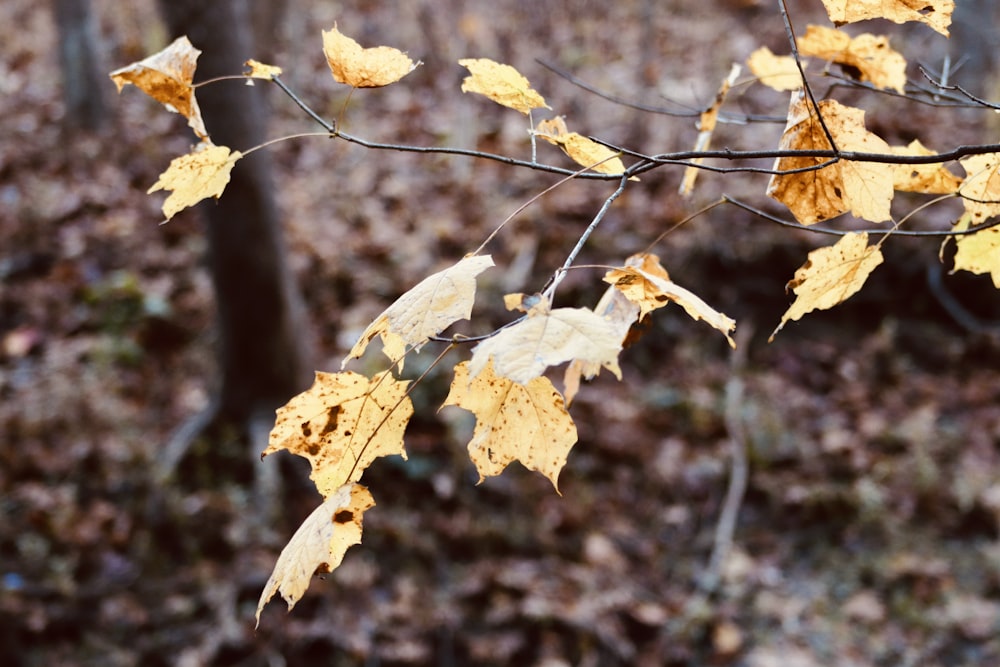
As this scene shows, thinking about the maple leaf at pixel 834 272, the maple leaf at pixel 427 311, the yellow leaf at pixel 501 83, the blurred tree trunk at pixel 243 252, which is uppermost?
the yellow leaf at pixel 501 83

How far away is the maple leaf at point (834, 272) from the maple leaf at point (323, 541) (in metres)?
0.58

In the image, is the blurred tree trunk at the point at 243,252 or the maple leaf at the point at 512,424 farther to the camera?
the blurred tree trunk at the point at 243,252

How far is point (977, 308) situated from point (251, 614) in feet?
15.5

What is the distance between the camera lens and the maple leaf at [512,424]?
805mm

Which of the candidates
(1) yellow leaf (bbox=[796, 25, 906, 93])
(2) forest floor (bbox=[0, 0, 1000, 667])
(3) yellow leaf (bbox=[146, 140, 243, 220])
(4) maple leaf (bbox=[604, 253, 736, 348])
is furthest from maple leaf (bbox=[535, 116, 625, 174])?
(2) forest floor (bbox=[0, 0, 1000, 667])

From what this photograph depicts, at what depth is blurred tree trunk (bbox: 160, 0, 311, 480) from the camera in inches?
125

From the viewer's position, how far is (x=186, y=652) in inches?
119

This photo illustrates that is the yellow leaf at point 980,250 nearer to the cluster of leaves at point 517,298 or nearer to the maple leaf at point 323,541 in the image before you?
the cluster of leaves at point 517,298

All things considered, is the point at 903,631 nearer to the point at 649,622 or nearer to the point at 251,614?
the point at 649,622

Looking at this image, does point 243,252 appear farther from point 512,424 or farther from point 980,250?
point 980,250

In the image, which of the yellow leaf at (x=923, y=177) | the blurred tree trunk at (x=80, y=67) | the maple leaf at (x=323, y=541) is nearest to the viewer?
the maple leaf at (x=323, y=541)

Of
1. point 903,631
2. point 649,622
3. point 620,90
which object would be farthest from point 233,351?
point 620,90

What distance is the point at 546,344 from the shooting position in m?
0.67

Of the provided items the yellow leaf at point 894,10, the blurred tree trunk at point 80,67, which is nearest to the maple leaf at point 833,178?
the yellow leaf at point 894,10
